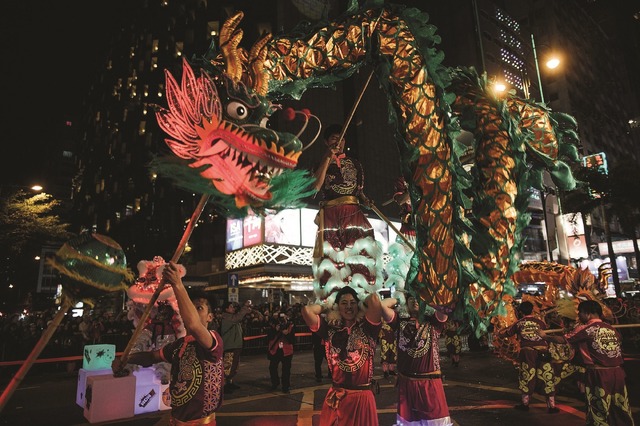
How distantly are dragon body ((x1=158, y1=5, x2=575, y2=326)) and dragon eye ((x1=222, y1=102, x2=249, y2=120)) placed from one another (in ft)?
0.11

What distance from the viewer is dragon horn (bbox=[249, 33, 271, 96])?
2.86m

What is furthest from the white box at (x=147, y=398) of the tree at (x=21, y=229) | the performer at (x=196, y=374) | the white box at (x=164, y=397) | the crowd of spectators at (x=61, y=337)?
the tree at (x=21, y=229)

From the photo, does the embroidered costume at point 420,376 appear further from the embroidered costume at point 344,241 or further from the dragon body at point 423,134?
the dragon body at point 423,134

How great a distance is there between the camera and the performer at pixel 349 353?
3.50m

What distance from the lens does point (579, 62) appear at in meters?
61.0

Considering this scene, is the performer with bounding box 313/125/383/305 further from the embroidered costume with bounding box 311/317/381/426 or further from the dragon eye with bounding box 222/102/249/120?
the dragon eye with bounding box 222/102/249/120

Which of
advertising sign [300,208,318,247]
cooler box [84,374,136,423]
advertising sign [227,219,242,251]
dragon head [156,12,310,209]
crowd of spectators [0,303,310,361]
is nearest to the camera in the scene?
dragon head [156,12,310,209]

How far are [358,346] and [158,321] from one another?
486 cm

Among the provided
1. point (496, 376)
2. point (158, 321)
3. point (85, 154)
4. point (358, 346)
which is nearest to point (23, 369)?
point (358, 346)

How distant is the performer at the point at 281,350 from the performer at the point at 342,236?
21.3ft

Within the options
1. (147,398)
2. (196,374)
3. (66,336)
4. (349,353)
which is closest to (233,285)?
(66,336)

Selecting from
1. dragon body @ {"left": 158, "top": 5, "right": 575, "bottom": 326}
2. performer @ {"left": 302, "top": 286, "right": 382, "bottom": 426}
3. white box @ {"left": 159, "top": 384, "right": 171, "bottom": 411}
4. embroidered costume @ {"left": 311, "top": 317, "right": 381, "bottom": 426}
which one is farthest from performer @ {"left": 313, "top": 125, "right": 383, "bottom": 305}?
white box @ {"left": 159, "top": 384, "right": 171, "bottom": 411}

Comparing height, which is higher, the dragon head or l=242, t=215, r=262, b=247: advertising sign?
l=242, t=215, r=262, b=247: advertising sign

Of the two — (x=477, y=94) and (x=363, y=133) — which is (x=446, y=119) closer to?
(x=477, y=94)
